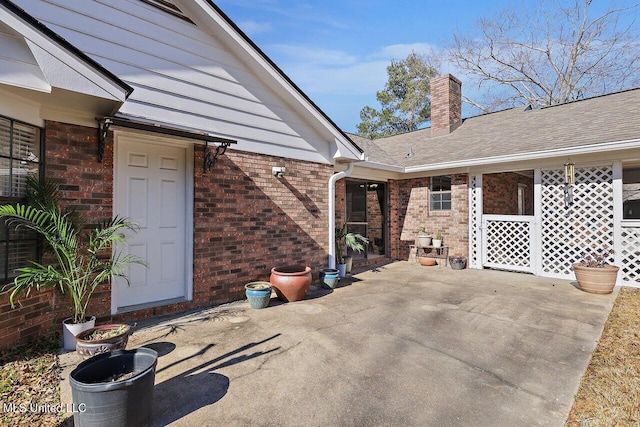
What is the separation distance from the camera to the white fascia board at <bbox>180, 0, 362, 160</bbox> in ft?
16.2

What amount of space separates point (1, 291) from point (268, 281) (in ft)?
11.8

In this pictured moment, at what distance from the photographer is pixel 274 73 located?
5754mm

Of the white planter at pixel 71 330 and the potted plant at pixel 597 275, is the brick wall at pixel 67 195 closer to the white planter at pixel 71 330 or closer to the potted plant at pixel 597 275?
the white planter at pixel 71 330

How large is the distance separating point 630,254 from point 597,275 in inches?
53.0

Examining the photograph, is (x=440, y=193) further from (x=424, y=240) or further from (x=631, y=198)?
(x=631, y=198)

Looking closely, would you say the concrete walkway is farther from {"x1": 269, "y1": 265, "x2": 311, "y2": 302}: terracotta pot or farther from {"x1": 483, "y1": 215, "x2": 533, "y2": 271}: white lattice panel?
{"x1": 483, "y1": 215, "x2": 533, "y2": 271}: white lattice panel

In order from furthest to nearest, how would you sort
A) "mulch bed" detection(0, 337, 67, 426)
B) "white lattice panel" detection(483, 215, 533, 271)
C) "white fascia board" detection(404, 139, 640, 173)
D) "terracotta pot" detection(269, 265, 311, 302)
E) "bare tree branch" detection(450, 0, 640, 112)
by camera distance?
1. "bare tree branch" detection(450, 0, 640, 112)
2. "white lattice panel" detection(483, 215, 533, 271)
3. "white fascia board" detection(404, 139, 640, 173)
4. "terracotta pot" detection(269, 265, 311, 302)
5. "mulch bed" detection(0, 337, 67, 426)

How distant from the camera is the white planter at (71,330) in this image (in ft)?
11.4

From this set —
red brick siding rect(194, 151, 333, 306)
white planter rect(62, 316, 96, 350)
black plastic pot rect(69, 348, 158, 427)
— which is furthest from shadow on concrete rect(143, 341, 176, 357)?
red brick siding rect(194, 151, 333, 306)

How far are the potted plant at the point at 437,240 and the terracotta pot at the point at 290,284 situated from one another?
16.1ft

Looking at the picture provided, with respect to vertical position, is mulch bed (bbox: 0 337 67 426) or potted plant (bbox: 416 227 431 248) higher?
potted plant (bbox: 416 227 431 248)

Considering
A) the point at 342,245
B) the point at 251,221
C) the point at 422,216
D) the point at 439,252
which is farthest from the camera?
the point at 422,216

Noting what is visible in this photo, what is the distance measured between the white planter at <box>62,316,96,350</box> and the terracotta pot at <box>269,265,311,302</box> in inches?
105

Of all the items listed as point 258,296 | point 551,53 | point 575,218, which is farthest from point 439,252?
point 551,53
